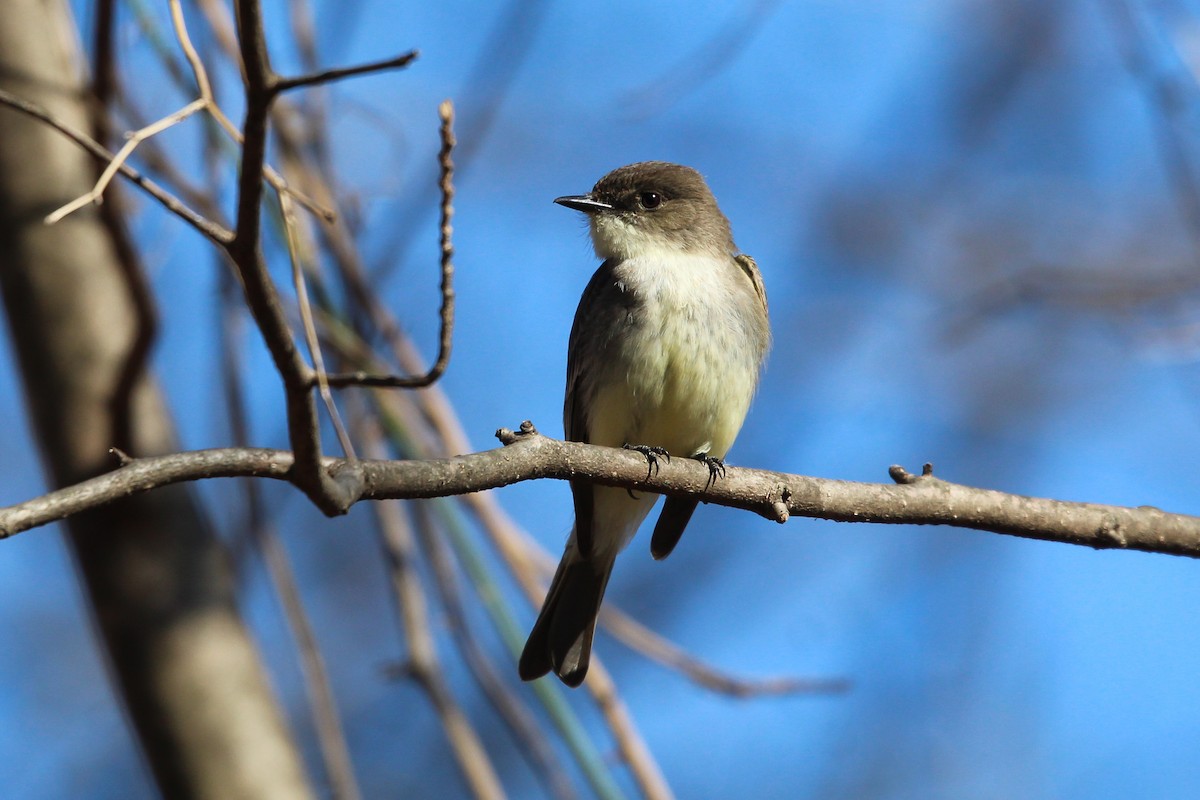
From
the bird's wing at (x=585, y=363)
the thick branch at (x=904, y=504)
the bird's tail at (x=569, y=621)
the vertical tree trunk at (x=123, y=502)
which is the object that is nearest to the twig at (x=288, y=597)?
the vertical tree trunk at (x=123, y=502)

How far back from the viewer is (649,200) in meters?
4.96

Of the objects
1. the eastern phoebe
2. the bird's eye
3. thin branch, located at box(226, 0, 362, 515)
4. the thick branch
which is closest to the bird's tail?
the eastern phoebe

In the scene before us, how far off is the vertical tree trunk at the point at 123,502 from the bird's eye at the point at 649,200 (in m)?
2.13


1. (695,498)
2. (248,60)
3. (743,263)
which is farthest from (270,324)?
(743,263)

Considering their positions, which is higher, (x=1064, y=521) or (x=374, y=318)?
(x=374, y=318)

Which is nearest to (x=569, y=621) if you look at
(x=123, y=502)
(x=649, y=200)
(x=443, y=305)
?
(x=123, y=502)

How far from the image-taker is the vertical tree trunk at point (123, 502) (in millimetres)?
3271

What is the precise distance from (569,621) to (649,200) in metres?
1.71

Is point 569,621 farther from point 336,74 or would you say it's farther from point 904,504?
point 336,74

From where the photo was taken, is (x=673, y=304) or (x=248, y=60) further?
(x=673, y=304)

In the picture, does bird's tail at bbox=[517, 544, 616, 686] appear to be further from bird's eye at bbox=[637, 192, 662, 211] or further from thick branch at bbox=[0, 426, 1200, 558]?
bird's eye at bbox=[637, 192, 662, 211]

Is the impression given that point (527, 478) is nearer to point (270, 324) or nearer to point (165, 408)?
point (270, 324)

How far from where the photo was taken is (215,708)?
3289mm

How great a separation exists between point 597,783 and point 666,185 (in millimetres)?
2528
